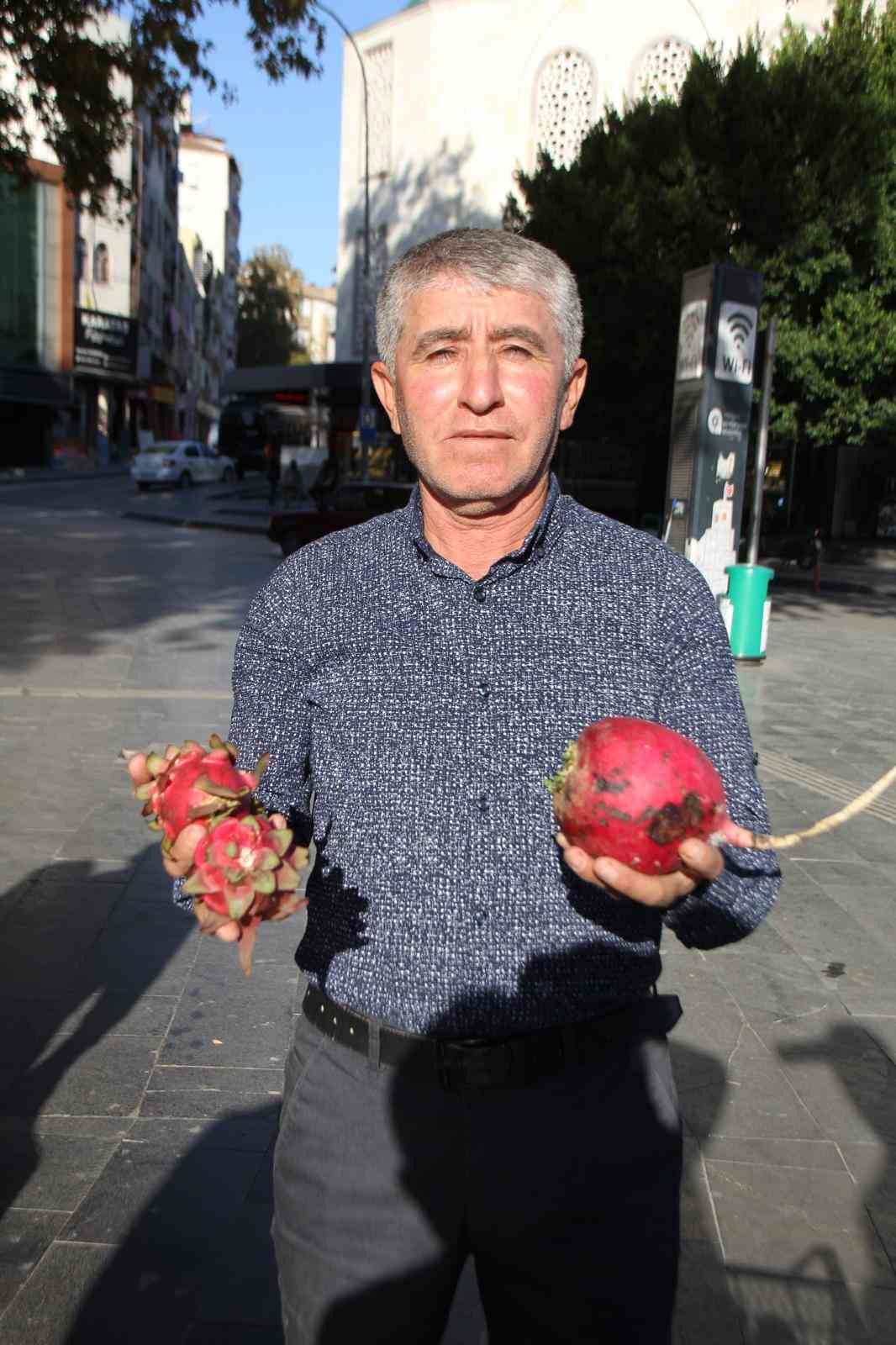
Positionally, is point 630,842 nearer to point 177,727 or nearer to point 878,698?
point 177,727

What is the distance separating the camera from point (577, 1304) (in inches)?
66.1

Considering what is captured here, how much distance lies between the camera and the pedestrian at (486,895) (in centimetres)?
169

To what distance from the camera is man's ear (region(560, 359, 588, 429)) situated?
1.95m

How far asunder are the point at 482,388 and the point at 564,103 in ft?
125

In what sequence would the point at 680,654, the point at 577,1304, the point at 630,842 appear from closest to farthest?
the point at 630,842
the point at 577,1304
the point at 680,654

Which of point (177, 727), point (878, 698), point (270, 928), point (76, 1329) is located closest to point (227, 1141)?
point (76, 1329)

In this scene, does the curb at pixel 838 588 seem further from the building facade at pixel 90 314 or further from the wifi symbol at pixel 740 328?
the building facade at pixel 90 314

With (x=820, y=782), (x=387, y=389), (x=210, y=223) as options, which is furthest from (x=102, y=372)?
(x=210, y=223)

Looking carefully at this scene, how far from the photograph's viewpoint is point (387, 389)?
6.66 feet

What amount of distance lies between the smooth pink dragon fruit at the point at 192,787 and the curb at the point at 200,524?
2615 centimetres

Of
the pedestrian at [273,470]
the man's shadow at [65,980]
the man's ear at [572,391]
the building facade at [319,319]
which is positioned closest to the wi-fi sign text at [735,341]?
the man's shadow at [65,980]

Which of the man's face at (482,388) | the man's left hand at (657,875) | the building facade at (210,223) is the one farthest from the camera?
the building facade at (210,223)

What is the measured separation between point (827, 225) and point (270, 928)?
2027cm

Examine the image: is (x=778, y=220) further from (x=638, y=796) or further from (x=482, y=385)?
(x=638, y=796)
